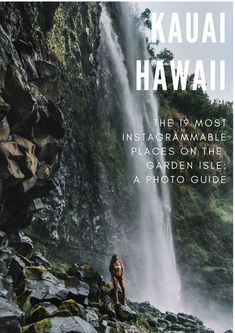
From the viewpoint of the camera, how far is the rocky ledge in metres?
7.85

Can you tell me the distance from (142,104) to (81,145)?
26.8 feet

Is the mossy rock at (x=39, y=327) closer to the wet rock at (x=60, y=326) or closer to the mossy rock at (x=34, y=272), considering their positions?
the wet rock at (x=60, y=326)

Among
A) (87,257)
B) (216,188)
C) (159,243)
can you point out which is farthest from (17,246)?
(216,188)

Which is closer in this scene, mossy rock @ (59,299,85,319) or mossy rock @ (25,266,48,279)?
mossy rock @ (59,299,85,319)

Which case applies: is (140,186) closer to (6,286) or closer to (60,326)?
(6,286)

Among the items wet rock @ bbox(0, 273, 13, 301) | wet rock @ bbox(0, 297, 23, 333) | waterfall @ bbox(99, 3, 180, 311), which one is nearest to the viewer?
wet rock @ bbox(0, 297, 23, 333)

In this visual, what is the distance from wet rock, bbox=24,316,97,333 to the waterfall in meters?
16.0

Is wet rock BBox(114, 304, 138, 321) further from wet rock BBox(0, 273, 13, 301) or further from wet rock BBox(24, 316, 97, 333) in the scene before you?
wet rock BBox(0, 273, 13, 301)

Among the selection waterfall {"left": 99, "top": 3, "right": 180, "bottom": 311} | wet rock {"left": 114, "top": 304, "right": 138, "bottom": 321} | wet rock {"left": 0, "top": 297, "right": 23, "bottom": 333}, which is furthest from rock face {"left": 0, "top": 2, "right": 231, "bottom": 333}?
waterfall {"left": 99, "top": 3, "right": 180, "bottom": 311}

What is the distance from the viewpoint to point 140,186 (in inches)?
1160

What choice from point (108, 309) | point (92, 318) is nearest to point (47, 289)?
point (92, 318)

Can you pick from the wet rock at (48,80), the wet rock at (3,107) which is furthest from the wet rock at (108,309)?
the wet rock at (48,80)

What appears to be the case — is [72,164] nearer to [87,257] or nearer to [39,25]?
[87,257]

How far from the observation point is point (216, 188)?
34.3 meters
